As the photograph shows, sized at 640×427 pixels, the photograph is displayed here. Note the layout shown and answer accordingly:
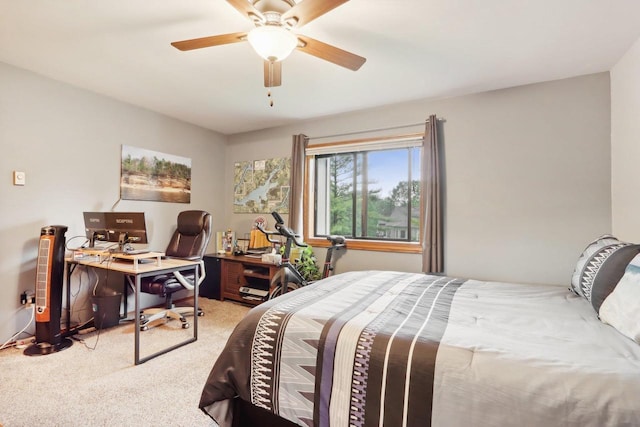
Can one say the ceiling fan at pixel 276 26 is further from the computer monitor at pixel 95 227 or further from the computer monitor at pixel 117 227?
the computer monitor at pixel 95 227

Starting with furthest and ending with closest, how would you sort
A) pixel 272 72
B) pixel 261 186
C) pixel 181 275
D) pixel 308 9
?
pixel 261 186
pixel 181 275
pixel 272 72
pixel 308 9

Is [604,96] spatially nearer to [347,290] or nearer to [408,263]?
[408,263]

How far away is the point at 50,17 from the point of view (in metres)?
1.93

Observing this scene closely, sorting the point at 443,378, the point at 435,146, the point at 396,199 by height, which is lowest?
the point at 443,378

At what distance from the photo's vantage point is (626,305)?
1.28 meters

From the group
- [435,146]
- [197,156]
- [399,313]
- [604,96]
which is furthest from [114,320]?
[604,96]

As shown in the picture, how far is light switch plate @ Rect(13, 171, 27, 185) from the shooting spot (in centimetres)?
261

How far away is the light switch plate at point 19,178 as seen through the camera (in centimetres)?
261

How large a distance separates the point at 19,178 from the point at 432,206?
3.86 m

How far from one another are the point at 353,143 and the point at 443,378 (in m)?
2.98

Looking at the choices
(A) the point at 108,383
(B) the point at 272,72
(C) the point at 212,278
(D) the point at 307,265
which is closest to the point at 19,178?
(A) the point at 108,383

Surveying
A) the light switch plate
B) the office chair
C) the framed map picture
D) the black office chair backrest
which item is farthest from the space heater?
the framed map picture

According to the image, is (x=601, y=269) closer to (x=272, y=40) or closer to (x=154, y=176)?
(x=272, y=40)

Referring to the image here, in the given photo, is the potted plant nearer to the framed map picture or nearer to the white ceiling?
the framed map picture
